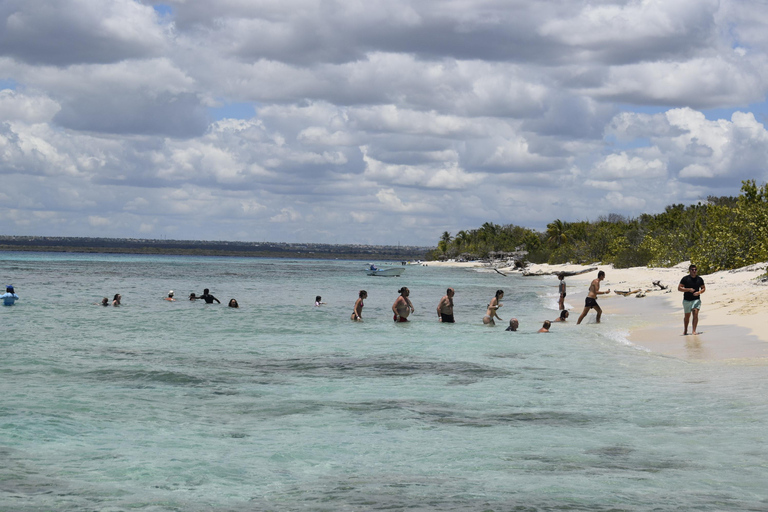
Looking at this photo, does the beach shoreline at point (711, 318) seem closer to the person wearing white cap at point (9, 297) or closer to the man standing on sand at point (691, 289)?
the man standing on sand at point (691, 289)

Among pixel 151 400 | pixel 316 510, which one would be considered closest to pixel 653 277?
pixel 151 400

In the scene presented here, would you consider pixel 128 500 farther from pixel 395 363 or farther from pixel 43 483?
pixel 395 363

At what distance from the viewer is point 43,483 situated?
8031 millimetres

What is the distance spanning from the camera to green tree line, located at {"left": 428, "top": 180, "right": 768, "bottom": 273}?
44.6m

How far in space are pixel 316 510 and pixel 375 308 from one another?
30697 mm

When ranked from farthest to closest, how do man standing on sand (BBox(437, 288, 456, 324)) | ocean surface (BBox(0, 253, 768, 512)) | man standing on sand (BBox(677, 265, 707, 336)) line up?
man standing on sand (BBox(437, 288, 456, 324)) → man standing on sand (BBox(677, 265, 707, 336)) → ocean surface (BBox(0, 253, 768, 512))

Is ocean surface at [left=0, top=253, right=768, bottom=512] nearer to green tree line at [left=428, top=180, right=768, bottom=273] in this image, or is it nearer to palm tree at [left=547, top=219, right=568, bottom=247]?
green tree line at [left=428, top=180, right=768, bottom=273]

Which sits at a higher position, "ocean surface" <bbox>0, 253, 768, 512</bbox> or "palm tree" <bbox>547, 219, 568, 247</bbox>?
"palm tree" <bbox>547, 219, 568, 247</bbox>

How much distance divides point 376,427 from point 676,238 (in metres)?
60.9

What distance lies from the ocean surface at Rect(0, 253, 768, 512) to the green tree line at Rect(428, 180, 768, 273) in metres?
26.3

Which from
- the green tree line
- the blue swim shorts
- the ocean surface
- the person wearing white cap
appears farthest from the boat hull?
the blue swim shorts

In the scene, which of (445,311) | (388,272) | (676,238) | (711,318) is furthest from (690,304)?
(388,272)

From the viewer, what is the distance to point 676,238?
65.4 meters

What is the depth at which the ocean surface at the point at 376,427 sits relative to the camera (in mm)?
7762
